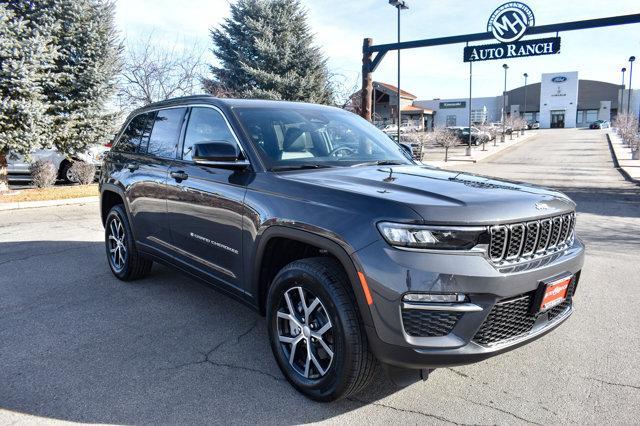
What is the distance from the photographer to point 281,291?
3.10m

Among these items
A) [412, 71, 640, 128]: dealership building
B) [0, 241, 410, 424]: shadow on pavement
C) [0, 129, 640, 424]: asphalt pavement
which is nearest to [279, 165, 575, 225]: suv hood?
[0, 129, 640, 424]: asphalt pavement

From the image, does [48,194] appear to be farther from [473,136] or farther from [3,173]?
[473,136]

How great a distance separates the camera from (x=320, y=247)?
9.28ft

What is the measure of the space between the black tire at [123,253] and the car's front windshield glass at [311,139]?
2.14 metres

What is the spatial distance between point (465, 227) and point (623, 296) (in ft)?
11.2

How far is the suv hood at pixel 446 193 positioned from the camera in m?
2.56

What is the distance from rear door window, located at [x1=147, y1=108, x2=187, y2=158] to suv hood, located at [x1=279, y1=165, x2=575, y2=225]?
157 cm

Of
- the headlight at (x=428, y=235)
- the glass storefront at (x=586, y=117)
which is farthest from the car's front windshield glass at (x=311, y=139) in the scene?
the glass storefront at (x=586, y=117)

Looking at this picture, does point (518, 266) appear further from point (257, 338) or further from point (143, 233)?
point (143, 233)

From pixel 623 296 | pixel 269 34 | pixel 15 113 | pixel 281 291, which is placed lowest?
pixel 623 296

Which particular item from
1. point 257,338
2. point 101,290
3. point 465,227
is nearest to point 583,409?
point 465,227

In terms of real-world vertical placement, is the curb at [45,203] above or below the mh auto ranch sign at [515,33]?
below

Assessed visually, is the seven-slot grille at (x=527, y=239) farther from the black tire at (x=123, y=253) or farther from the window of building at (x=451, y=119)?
the window of building at (x=451, y=119)

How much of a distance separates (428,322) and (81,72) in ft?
42.7
